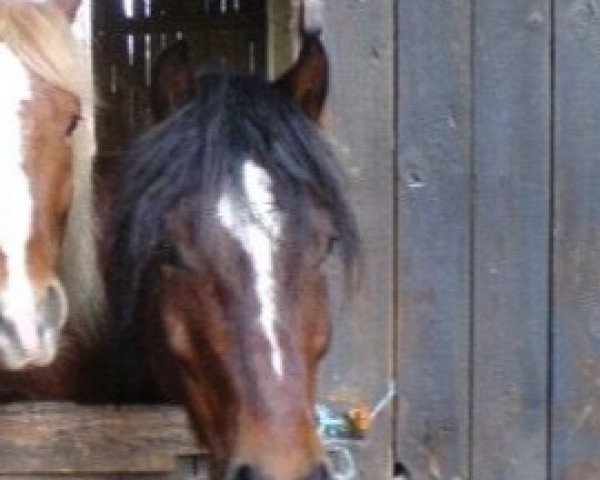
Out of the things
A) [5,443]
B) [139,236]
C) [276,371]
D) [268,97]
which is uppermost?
[268,97]

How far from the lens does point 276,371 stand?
2207 mm

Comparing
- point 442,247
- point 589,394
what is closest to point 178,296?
point 442,247

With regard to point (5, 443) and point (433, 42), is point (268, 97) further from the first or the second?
point (5, 443)

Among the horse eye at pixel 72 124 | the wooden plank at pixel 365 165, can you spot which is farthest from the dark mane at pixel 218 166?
the wooden plank at pixel 365 165

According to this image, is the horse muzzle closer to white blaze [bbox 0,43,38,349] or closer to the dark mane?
white blaze [bbox 0,43,38,349]

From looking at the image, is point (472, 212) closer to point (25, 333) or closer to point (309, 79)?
point (309, 79)

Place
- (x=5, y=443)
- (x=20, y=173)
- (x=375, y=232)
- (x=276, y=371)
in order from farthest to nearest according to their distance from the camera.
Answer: (x=375, y=232), (x=5, y=443), (x=20, y=173), (x=276, y=371)

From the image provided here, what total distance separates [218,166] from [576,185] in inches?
29.3

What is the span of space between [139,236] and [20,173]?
7.6 inches

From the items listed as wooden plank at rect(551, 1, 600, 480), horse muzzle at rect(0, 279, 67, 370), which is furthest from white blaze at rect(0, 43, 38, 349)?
wooden plank at rect(551, 1, 600, 480)

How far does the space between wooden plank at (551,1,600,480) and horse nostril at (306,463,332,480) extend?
773 millimetres

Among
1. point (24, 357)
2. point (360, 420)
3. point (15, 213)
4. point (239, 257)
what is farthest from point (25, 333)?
point (360, 420)

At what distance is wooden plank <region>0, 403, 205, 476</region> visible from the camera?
8.45 feet

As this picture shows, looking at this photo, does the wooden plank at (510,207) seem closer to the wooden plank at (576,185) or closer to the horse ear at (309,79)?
the wooden plank at (576,185)
